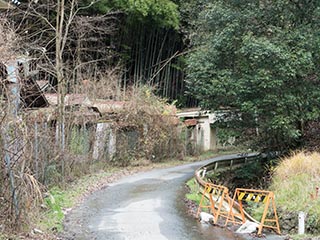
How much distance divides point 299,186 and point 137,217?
487 centimetres

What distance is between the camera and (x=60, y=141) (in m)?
15.0

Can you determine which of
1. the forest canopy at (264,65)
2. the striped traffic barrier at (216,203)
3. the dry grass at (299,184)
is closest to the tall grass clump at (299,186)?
the dry grass at (299,184)

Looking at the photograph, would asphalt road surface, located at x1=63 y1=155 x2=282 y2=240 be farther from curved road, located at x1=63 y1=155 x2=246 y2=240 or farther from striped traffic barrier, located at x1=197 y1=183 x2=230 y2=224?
striped traffic barrier, located at x1=197 y1=183 x2=230 y2=224

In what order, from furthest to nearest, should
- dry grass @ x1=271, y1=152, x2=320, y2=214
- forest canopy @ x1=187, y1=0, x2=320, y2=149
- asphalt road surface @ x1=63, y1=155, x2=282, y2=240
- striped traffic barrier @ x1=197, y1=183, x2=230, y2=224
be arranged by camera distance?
forest canopy @ x1=187, y1=0, x2=320, y2=149
dry grass @ x1=271, y1=152, x2=320, y2=214
striped traffic barrier @ x1=197, y1=183, x2=230, y2=224
asphalt road surface @ x1=63, y1=155, x2=282, y2=240

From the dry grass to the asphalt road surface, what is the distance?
2.68 metres

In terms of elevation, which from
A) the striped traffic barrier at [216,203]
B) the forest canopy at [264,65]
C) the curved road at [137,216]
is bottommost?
the curved road at [137,216]

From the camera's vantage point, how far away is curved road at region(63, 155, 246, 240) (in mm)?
9219

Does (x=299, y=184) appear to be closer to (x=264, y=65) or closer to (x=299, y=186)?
(x=299, y=186)

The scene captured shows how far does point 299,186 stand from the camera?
1243 cm

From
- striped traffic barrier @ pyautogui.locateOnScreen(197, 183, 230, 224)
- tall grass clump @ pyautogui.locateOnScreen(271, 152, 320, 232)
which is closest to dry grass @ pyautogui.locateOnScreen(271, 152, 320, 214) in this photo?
tall grass clump @ pyautogui.locateOnScreen(271, 152, 320, 232)

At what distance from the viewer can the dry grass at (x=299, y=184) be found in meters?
11.3

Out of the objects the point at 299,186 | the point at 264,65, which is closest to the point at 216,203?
the point at 299,186

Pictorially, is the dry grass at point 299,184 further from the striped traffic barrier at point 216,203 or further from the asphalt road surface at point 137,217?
the asphalt road surface at point 137,217

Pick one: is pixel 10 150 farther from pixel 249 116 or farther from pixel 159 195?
pixel 249 116
